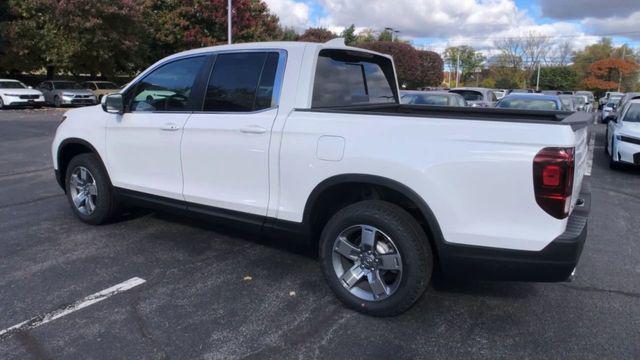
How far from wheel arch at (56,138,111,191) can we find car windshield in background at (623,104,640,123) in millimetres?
10151

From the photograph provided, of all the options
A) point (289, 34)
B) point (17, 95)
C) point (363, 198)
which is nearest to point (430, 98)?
point (363, 198)

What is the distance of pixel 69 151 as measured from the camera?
576cm

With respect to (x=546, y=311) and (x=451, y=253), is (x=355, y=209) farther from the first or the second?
(x=546, y=311)

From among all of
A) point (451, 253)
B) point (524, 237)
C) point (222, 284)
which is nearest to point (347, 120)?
point (451, 253)

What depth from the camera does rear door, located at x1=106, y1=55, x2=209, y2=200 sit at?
15.0 feet

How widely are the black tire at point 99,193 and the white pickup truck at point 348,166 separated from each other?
16 mm

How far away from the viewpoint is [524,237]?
3051mm

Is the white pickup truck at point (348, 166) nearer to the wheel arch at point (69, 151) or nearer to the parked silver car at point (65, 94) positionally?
the wheel arch at point (69, 151)

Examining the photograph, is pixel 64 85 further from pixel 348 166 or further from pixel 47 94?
pixel 348 166

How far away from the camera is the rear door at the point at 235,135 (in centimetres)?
399

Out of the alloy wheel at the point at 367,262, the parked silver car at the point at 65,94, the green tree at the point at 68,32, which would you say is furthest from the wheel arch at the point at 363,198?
the green tree at the point at 68,32

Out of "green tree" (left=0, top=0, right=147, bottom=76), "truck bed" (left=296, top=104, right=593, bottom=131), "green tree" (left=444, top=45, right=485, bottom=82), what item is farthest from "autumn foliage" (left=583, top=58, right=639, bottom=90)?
"truck bed" (left=296, top=104, right=593, bottom=131)

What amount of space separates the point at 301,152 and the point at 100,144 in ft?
8.52

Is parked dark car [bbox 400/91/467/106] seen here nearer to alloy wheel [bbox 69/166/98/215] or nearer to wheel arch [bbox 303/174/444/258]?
alloy wheel [bbox 69/166/98/215]
